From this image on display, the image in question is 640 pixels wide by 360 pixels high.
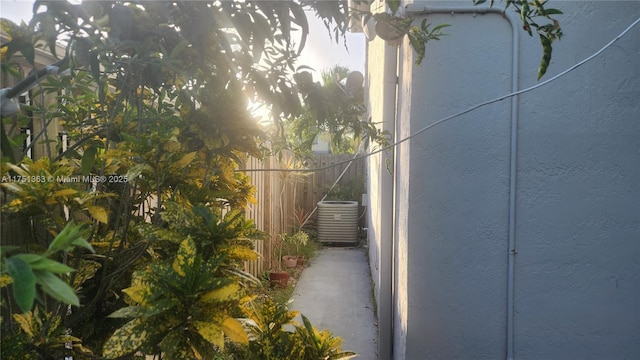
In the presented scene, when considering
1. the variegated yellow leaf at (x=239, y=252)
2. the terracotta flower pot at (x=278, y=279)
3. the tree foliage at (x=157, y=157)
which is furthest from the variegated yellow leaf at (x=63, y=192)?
the terracotta flower pot at (x=278, y=279)

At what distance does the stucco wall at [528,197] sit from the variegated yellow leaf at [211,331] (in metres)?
1.51

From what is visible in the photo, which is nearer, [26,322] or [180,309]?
[180,309]

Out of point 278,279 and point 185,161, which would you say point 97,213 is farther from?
point 278,279

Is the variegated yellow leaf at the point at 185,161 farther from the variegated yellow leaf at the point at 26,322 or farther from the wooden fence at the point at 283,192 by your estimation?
the wooden fence at the point at 283,192

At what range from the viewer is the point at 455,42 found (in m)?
2.31

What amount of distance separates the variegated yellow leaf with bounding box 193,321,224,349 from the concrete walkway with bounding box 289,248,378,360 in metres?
2.70

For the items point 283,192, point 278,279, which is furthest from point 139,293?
point 283,192

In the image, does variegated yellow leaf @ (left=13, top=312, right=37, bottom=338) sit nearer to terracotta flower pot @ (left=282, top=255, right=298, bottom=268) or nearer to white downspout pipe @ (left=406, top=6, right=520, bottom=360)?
white downspout pipe @ (left=406, top=6, right=520, bottom=360)

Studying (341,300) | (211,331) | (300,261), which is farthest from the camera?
(300,261)

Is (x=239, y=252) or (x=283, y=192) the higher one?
(x=239, y=252)

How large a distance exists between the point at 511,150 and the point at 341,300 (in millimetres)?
3213

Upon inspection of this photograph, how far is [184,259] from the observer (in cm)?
108

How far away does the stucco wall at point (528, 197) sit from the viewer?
2.26 m

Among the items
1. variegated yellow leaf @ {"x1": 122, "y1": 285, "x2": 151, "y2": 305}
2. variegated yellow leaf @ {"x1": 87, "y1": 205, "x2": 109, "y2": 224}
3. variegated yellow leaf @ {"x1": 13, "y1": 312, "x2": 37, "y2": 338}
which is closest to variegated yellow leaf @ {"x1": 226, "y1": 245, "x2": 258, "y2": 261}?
variegated yellow leaf @ {"x1": 122, "y1": 285, "x2": 151, "y2": 305}
